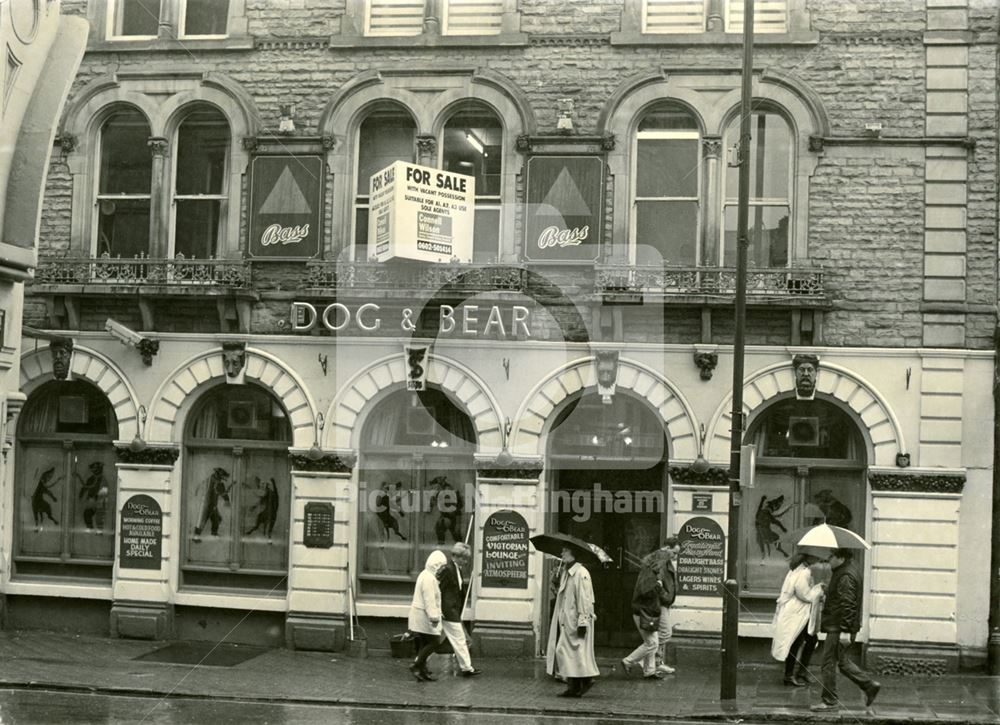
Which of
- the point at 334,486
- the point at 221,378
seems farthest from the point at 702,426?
the point at 221,378

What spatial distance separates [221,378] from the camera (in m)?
19.5

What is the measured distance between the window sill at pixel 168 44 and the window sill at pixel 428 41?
1.53 meters

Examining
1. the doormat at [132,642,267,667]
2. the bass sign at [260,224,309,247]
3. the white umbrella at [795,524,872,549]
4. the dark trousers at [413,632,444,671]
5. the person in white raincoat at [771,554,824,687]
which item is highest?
the bass sign at [260,224,309,247]

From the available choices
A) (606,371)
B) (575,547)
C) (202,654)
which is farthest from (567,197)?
(202,654)

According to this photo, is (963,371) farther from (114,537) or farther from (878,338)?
(114,537)

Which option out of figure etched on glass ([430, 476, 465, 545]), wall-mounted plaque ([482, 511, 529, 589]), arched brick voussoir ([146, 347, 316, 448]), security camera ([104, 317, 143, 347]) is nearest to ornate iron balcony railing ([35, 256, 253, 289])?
security camera ([104, 317, 143, 347])

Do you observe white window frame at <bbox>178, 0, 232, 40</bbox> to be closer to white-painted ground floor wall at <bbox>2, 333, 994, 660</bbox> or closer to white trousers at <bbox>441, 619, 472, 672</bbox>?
white-painted ground floor wall at <bbox>2, 333, 994, 660</bbox>

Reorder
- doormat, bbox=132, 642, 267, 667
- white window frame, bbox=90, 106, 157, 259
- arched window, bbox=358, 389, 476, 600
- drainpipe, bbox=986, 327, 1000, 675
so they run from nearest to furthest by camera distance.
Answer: drainpipe, bbox=986, 327, 1000, 675 < doormat, bbox=132, 642, 267, 667 < arched window, bbox=358, 389, 476, 600 < white window frame, bbox=90, 106, 157, 259

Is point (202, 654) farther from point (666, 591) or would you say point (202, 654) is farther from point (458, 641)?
point (666, 591)

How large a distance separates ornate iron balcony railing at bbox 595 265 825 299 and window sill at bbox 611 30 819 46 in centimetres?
341

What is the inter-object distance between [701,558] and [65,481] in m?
10.3

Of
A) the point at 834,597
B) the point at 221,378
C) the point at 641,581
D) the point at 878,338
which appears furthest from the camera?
the point at 221,378

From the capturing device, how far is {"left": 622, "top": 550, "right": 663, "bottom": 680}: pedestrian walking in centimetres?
1670

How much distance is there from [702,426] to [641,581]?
109 inches
